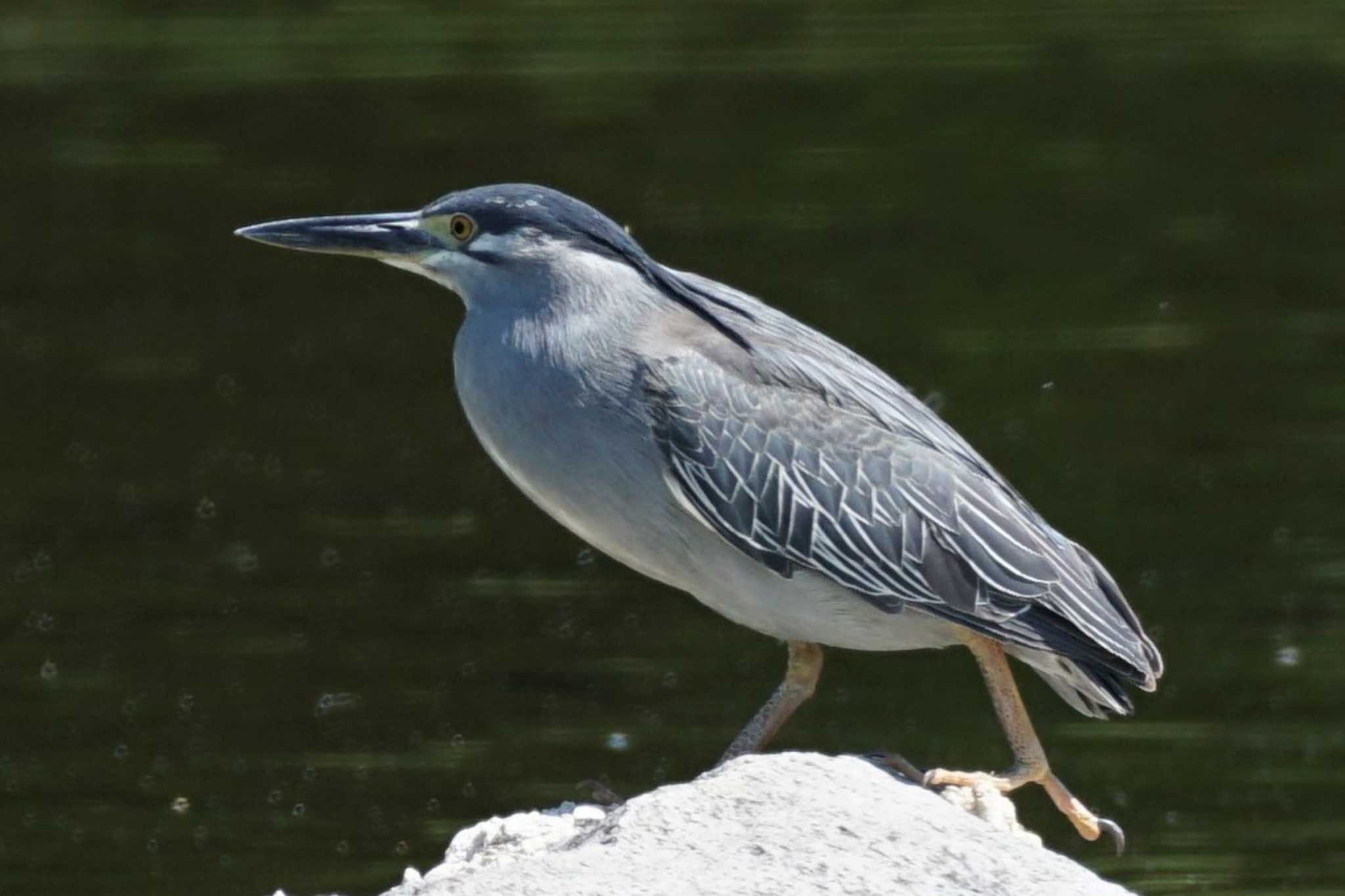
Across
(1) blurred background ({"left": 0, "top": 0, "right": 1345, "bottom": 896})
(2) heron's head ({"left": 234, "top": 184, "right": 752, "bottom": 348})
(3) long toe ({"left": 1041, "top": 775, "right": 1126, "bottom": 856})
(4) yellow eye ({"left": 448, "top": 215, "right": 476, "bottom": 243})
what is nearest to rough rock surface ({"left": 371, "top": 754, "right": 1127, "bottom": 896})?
(3) long toe ({"left": 1041, "top": 775, "right": 1126, "bottom": 856})

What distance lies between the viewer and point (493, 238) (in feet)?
18.8

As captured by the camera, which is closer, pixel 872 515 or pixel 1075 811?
pixel 1075 811

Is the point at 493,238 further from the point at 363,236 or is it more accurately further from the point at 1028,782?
the point at 1028,782

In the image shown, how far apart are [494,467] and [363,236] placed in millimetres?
4017

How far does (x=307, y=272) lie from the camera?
11578mm

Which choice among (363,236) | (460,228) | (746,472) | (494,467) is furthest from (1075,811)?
(494,467)

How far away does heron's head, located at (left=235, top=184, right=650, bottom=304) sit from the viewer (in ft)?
18.8

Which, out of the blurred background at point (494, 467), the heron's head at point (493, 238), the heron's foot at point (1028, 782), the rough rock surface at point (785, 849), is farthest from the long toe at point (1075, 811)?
the blurred background at point (494, 467)

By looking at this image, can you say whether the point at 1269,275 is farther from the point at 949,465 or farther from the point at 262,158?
the point at 949,465

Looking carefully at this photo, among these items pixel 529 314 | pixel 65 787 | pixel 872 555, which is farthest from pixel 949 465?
pixel 65 787

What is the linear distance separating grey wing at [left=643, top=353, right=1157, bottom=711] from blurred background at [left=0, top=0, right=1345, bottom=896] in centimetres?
173

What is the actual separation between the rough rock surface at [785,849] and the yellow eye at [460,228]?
5.29 ft

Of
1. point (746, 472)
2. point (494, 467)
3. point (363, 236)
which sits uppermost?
point (363, 236)

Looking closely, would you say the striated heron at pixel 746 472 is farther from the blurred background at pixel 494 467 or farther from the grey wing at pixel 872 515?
the blurred background at pixel 494 467
